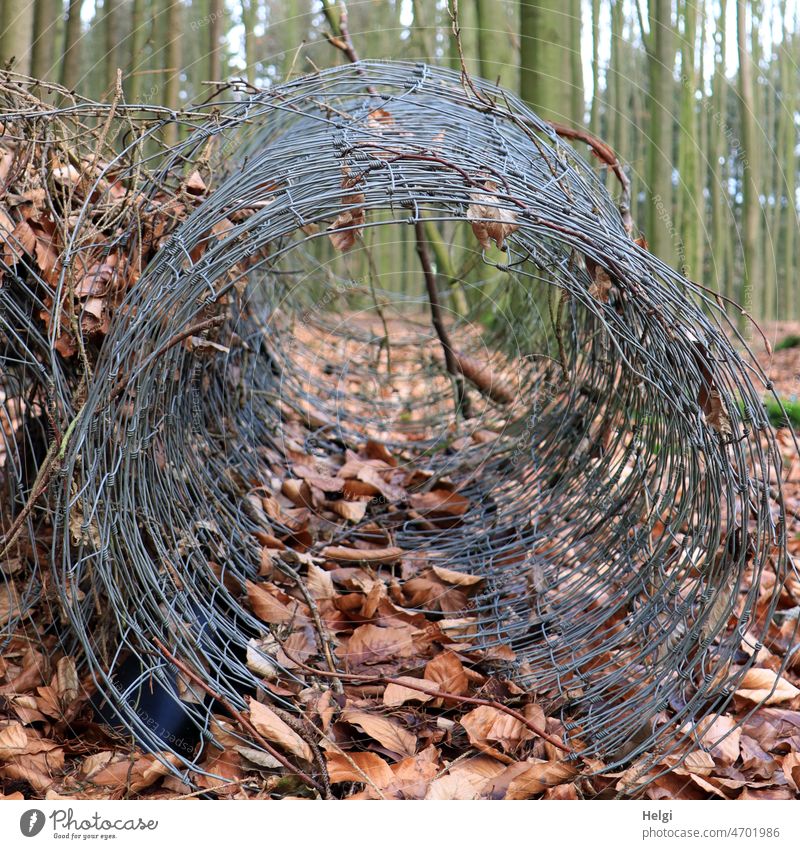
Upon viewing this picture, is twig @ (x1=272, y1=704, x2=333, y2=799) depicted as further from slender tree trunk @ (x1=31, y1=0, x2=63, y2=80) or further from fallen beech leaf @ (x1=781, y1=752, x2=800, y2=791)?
slender tree trunk @ (x1=31, y1=0, x2=63, y2=80)

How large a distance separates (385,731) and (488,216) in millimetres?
992

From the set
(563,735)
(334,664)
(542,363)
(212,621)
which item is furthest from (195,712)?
(542,363)

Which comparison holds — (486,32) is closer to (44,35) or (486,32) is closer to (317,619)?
(44,35)

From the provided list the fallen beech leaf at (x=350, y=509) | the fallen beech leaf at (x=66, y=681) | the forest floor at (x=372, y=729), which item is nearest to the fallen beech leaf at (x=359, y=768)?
the forest floor at (x=372, y=729)

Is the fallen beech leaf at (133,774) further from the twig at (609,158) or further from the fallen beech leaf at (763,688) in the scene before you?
the twig at (609,158)

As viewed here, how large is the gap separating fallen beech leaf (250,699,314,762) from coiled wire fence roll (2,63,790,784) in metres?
0.08

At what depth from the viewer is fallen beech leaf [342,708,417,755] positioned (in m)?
1.46

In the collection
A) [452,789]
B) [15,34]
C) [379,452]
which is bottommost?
[452,789]

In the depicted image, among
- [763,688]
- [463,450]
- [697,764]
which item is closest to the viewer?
[697,764]

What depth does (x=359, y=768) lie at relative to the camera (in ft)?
4.54

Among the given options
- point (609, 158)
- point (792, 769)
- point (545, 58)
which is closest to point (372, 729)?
point (792, 769)

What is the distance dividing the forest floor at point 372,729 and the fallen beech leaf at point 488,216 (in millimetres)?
732

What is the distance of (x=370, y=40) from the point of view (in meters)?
6.95

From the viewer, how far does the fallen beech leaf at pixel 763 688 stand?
63.1 inches
